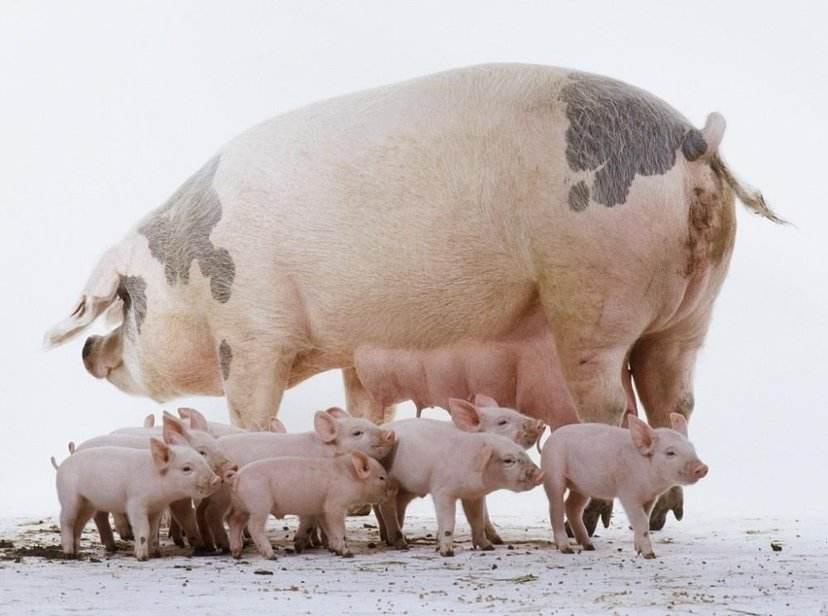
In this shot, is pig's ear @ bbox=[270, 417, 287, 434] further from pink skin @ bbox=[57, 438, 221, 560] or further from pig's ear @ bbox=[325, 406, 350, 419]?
pink skin @ bbox=[57, 438, 221, 560]

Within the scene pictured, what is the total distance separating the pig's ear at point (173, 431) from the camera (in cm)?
555

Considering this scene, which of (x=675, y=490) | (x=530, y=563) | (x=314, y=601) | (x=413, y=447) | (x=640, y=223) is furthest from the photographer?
(x=675, y=490)

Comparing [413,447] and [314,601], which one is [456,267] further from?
[314,601]

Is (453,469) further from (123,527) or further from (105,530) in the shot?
(123,527)

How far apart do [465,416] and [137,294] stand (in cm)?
247

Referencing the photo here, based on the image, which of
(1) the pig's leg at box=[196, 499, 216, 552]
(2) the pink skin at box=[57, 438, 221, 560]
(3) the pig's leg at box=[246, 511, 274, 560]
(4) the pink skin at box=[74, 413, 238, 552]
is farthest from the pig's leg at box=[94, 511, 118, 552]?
(3) the pig's leg at box=[246, 511, 274, 560]

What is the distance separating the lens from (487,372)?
6656 mm

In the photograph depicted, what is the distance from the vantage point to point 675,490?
6770 millimetres

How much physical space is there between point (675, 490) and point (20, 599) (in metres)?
3.27

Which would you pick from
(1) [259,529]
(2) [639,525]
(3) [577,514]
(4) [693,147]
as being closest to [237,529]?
(1) [259,529]

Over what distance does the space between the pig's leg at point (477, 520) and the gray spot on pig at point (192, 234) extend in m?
1.84

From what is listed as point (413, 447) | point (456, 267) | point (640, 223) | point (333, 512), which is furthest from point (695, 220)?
point (333, 512)

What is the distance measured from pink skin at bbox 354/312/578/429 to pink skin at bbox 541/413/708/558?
97cm

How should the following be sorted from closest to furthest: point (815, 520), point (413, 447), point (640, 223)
→ point (413, 447), point (640, 223), point (815, 520)
